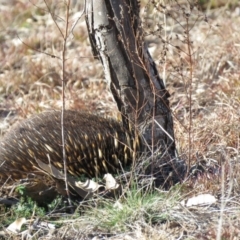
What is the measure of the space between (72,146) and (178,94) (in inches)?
82.9

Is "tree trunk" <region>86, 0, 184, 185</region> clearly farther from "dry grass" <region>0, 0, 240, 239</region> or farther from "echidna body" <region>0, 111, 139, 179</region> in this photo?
"echidna body" <region>0, 111, 139, 179</region>

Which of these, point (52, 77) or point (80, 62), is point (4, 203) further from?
point (80, 62)

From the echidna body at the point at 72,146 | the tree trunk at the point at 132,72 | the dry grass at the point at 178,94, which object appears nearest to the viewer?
the dry grass at the point at 178,94

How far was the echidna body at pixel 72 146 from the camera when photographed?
5.52 metres

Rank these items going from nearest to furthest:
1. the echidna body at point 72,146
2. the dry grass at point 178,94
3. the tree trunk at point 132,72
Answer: the dry grass at point 178,94
the tree trunk at point 132,72
the echidna body at point 72,146

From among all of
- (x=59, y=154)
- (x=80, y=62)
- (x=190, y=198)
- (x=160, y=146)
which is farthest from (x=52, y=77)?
(x=190, y=198)

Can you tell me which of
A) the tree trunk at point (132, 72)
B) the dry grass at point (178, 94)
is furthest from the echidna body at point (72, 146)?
the dry grass at point (178, 94)

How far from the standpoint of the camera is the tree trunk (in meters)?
4.93

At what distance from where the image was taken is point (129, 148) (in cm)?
524

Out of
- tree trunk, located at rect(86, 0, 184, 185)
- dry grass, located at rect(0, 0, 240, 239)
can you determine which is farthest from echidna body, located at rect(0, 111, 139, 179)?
dry grass, located at rect(0, 0, 240, 239)

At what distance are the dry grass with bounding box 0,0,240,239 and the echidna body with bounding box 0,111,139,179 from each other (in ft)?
1.80

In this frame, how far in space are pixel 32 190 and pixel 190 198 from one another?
45.1 inches

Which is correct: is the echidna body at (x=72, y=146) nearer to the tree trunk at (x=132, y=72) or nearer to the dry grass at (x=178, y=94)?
the tree trunk at (x=132, y=72)

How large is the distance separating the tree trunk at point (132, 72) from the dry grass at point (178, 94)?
0.52 feet
